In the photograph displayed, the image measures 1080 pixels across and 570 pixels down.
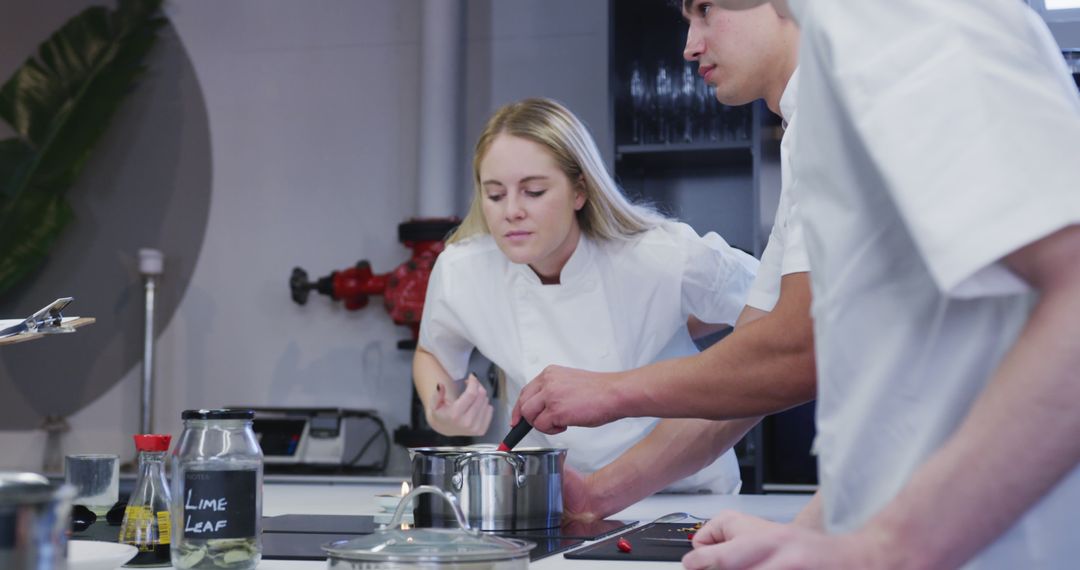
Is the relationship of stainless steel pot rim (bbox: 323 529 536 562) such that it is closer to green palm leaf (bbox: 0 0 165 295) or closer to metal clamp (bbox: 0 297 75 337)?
metal clamp (bbox: 0 297 75 337)

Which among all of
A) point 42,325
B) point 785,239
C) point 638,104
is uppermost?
point 638,104

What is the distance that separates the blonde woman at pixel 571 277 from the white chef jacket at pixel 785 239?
546mm

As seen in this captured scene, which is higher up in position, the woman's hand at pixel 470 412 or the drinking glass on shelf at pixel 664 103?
the drinking glass on shelf at pixel 664 103

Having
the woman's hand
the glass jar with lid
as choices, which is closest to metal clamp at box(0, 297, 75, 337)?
the glass jar with lid

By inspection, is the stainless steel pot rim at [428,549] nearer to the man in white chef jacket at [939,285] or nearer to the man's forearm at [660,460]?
the man in white chef jacket at [939,285]

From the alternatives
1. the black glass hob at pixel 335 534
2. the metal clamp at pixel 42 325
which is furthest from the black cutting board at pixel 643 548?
the metal clamp at pixel 42 325

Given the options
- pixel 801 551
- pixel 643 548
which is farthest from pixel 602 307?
pixel 801 551

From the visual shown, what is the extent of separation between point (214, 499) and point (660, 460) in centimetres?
80

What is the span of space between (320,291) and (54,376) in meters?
1.00

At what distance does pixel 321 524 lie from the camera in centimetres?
132

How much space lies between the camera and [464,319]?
2.09m

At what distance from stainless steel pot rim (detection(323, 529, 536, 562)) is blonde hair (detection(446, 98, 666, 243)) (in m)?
1.24

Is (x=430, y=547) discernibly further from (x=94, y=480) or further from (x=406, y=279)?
(x=406, y=279)

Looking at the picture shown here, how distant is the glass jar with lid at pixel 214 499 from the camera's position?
2.95 feet
